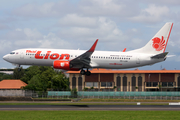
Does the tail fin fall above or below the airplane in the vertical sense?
above

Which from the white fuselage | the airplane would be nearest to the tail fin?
the airplane

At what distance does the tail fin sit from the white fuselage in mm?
2433

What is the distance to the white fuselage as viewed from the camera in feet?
177

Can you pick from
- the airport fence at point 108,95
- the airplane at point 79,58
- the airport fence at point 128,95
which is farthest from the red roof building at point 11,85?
the airplane at point 79,58

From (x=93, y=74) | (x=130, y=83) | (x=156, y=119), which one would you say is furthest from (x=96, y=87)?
(x=156, y=119)

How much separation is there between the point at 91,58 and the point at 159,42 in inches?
576

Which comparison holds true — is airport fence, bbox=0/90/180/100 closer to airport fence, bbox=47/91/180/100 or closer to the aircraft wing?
airport fence, bbox=47/91/180/100

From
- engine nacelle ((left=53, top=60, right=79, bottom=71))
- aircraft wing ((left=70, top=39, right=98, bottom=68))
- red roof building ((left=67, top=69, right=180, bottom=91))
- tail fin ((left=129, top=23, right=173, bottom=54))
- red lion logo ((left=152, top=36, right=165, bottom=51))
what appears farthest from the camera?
red roof building ((left=67, top=69, right=180, bottom=91))

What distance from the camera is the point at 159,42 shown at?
58.0 m

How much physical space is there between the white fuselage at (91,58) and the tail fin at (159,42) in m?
2.43

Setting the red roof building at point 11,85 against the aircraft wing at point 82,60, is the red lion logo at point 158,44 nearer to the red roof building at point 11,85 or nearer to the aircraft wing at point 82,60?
the aircraft wing at point 82,60

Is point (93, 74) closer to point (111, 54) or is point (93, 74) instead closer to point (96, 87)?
point (96, 87)

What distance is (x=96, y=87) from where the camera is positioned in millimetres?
115625

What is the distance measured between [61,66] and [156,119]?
22.9 metres
